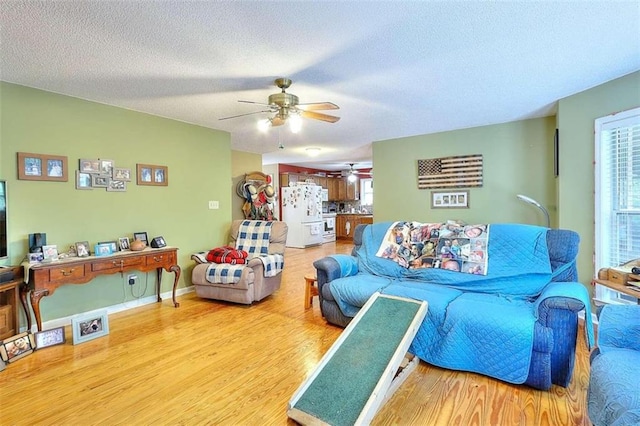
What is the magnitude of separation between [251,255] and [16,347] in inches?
90.6

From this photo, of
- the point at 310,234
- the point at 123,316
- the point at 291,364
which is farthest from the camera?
the point at 310,234

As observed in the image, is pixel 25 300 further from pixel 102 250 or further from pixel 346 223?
pixel 346 223

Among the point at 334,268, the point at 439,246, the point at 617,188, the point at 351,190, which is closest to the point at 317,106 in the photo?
the point at 334,268

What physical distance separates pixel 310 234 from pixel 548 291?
6479mm

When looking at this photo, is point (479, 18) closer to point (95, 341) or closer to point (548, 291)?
point (548, 291)

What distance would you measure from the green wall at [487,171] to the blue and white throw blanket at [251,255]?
90.3 inches

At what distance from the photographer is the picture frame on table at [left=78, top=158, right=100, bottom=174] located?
3203 millimetres

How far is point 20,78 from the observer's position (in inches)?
104

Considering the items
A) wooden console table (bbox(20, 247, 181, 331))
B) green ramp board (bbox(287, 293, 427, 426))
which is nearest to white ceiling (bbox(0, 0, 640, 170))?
wooden console table (bbox(20, 247, 181, 331))

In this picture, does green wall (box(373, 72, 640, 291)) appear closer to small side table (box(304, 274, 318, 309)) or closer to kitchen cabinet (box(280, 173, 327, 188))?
small side table (box(304, 274, 318, 309))

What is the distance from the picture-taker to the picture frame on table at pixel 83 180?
3184 mm

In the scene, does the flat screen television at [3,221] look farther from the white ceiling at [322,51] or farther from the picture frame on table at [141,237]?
the picture frame on table at [141,237]

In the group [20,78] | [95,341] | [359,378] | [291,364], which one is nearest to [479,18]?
[359,378]

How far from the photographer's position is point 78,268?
2.80 metres
